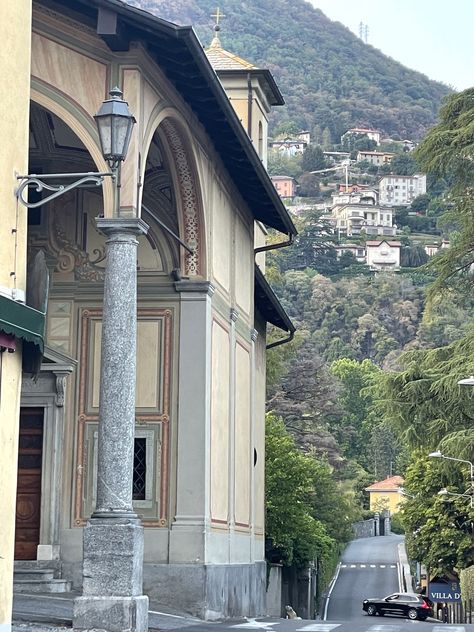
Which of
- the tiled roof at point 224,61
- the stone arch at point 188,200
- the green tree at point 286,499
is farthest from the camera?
the green tree at point 286,499

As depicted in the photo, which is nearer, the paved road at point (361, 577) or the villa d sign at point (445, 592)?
the villa d sign at point (445, 592)

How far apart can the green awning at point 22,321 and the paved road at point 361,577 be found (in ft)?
152

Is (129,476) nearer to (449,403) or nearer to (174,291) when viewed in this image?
(174,291)

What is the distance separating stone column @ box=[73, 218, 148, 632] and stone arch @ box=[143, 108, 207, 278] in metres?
5.37

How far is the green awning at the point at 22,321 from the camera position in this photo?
12.0 meters

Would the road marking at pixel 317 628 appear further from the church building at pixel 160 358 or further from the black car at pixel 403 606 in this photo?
the black car at pixel 403 606

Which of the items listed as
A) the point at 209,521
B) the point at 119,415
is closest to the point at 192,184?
the point at 209,521

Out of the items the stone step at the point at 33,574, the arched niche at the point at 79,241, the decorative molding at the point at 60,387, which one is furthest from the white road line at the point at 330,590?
the arched niche at the point at 79,241

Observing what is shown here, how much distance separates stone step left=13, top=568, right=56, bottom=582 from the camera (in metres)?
20.9

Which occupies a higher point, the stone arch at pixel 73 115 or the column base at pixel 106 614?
the stone arch at pixel 73 115

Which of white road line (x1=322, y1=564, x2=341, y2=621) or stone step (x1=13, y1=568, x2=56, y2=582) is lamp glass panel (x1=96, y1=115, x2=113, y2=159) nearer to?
stone step (x1=13, y1=568, x2=56, y2=582)

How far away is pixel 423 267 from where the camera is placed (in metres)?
28.3

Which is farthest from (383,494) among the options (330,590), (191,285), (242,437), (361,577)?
(191,285)

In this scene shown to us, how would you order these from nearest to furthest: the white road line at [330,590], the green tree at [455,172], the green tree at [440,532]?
the green tree at [455,172], the green tree at [440,532], the white road line at [330,590]
